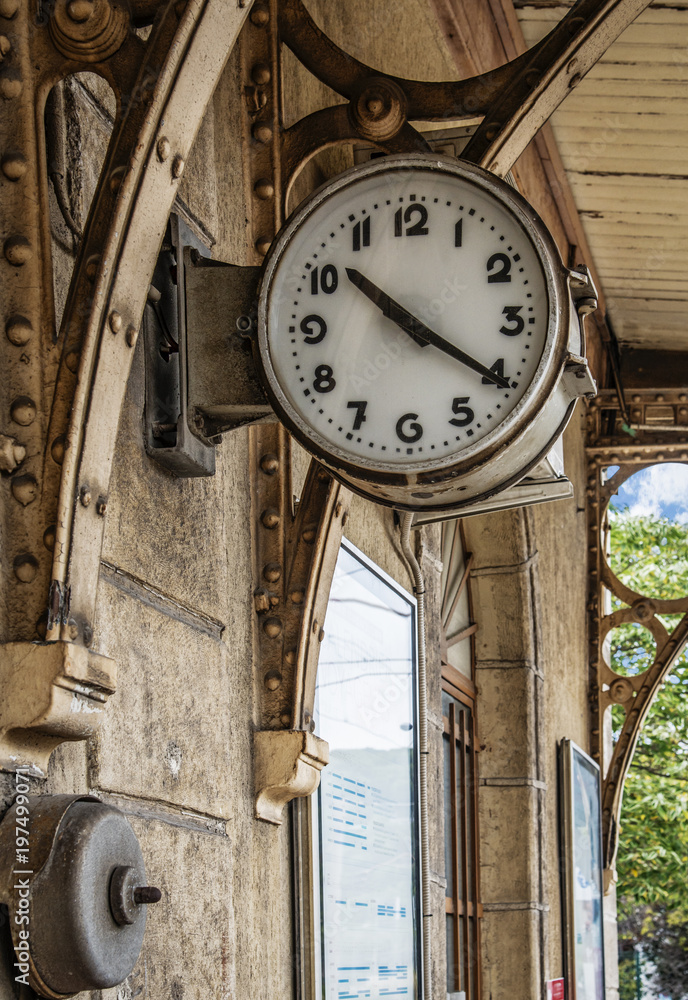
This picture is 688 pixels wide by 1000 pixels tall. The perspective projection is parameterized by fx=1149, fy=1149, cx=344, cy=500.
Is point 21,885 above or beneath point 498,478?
beneath

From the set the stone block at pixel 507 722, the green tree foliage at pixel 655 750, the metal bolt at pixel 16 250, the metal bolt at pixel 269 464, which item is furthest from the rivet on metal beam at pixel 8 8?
the green tree foliage at pixel 655 750

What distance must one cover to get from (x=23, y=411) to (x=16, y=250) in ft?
0.63

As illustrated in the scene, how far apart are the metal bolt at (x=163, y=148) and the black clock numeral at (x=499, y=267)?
1.42 feet

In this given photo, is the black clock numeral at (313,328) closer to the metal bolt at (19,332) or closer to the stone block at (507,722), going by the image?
the metal bolt at (19,332)

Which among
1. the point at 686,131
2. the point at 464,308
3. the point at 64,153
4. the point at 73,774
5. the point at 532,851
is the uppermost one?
the point at 686,131

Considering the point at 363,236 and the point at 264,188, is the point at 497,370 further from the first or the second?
the point at 264,188

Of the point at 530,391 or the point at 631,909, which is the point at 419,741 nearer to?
the point at 530,391

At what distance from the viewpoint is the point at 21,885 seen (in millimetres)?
1184

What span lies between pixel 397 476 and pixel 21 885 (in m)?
0.65

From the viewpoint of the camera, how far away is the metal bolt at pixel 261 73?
2129 mm

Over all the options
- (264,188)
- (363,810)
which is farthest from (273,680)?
(264,188)

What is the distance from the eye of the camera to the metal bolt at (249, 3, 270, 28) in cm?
208

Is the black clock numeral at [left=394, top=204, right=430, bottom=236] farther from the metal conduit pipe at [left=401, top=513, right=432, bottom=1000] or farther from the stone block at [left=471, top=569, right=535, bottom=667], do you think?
the stone block at [left=471, top=569, right=535, bottom=667]

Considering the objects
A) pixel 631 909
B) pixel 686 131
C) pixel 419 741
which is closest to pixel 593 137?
pixel 686 131
